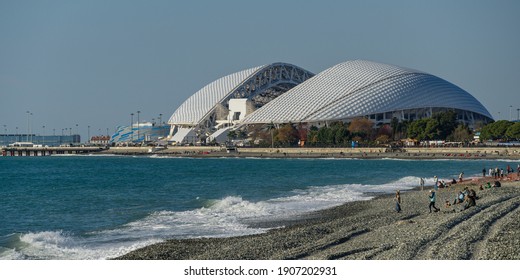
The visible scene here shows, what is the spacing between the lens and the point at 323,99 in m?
112

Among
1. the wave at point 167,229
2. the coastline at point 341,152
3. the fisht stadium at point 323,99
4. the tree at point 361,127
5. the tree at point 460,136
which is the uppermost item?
the fisht stadium at point 323,99

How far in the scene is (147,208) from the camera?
30531 millimetres

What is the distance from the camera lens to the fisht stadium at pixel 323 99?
11044cm

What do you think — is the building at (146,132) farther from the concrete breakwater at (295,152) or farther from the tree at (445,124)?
the tree at (445,124)

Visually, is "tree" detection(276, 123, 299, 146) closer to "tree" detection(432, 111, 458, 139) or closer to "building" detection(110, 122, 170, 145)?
"tree" detection(432, 111, 458, 139)

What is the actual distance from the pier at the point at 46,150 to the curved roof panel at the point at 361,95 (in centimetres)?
3046

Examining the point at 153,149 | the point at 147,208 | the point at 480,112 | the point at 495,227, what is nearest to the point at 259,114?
the point at 153,149

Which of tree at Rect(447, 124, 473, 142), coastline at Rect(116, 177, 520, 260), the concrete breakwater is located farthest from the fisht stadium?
coastline at Rect(116, 177, 520, 260)

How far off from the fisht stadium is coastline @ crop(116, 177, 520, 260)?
86.9m

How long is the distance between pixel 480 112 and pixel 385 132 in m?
20.8

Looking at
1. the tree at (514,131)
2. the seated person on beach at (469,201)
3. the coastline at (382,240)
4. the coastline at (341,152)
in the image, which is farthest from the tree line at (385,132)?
the coastline at (382,240)

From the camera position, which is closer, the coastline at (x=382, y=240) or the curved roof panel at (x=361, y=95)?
the coastline at (x=382, y=240)
